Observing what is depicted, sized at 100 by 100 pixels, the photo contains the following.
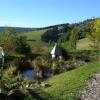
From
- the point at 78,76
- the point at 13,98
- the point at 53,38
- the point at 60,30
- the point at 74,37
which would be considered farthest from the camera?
the point at 60,30

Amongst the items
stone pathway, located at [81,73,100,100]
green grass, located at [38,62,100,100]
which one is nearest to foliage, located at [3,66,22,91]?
green grass, located at [38,62,100,100]

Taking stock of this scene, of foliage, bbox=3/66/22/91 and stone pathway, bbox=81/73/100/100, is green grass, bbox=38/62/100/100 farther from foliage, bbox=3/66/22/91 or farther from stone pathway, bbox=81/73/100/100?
foliage, bbox=3/66/22/91

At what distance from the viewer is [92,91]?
1825cm

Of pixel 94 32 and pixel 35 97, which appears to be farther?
pixel 94 32

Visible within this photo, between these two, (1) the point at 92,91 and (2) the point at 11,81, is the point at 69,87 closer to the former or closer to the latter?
(1) the point at 92,91

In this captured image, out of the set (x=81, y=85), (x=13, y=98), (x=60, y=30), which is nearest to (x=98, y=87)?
(x=81, y=85)

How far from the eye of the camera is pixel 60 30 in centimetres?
14762

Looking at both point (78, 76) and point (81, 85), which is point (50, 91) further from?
point (78, 76)

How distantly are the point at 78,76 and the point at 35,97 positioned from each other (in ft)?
22.2

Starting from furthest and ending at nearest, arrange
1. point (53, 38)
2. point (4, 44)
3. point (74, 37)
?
point (53, 38), point (74, 37), point (4, 44)

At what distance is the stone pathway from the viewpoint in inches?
672

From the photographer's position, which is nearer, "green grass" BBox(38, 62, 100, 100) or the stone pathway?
the stone pathway

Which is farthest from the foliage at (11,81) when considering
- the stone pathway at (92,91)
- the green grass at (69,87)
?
the stone pathway at (92,91)

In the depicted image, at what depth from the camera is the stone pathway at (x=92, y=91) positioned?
56.0 feet
